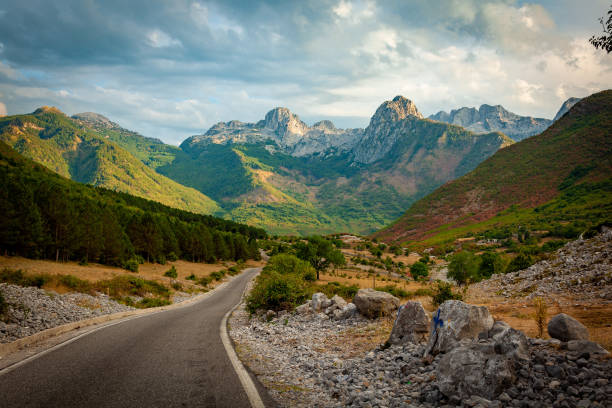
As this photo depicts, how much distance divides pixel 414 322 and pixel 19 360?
38.1 feet

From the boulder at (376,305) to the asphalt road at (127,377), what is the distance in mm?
6476

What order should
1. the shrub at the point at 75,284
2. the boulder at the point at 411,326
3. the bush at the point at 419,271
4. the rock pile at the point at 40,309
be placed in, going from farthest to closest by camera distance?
1. the bush at the point at 419,271
2. the shrub at the point at 75,284
3. the rock pile at the point at 40,309
4. the boulder at the point at 411,326

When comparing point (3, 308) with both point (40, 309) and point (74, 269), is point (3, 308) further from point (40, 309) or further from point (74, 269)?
point (74, 269)

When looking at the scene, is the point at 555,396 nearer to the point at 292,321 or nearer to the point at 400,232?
the point at 292,321

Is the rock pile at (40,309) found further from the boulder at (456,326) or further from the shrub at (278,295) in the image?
the boulder at (456,326)

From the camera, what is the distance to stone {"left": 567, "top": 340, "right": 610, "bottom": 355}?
515 centimetres

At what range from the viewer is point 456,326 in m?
7.26

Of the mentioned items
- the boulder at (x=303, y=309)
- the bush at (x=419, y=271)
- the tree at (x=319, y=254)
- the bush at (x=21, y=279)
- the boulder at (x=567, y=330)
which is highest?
the boulder at (x=567, y=330)

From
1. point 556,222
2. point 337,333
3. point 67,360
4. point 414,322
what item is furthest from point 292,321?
point 556,222

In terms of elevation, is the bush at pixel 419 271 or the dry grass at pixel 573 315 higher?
the dry grass at pixel 573 315

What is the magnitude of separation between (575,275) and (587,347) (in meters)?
16.6

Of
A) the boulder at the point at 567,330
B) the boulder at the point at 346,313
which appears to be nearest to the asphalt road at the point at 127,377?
the boulder at the point at 346,313

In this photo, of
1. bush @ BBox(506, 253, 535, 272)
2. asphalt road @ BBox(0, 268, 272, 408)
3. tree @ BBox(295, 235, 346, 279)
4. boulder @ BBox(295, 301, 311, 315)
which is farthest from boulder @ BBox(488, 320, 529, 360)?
tree @ BBox(295, 235, 346, 279)

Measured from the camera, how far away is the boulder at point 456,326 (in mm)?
7145
